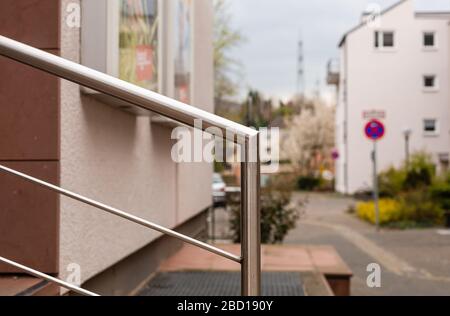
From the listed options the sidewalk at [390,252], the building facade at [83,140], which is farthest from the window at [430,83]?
the building facade at [83,140]

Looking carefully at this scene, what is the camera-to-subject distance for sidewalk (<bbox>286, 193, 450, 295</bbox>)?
7.70m

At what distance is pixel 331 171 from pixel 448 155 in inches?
557

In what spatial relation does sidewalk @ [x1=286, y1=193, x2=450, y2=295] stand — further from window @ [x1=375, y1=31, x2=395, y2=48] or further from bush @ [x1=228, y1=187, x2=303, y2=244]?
window @ [x1=375, y1=31, x2=395, y2=48]

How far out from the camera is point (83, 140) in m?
3.75

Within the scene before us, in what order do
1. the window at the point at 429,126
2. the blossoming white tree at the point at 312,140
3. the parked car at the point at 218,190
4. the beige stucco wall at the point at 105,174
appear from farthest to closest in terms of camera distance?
the blossoming white tree at the point at 312,140, the window at the point at 429,126, the parked car at the point at 218,190, the beige stucco wall at the point at 105,174

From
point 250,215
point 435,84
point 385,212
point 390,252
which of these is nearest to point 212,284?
point 250,215

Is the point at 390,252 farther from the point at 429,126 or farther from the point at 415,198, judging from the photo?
the point at 429,126

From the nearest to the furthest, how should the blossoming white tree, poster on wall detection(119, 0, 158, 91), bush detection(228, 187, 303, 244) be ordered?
1. poster on wall detection(119, 0, 158, 91)
2. bush detection(228, 187, 303, 244)
3. the blossoming white tree

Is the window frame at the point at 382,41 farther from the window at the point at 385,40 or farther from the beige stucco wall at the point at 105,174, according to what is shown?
the beige stucco wall at the point at 105,174

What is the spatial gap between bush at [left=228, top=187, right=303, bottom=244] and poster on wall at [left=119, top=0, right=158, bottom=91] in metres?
4.90

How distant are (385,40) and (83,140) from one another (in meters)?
32.6

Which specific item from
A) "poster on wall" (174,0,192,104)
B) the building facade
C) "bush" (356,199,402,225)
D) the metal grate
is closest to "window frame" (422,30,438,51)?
"bush" (356,199,402,225)

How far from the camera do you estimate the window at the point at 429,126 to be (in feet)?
113

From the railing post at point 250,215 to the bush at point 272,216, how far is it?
26.5 ft
